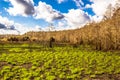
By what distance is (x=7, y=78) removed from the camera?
36.4ft

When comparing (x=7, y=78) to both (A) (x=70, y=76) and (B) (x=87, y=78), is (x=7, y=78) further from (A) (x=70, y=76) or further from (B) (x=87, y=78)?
(B) (x=87, y=78)

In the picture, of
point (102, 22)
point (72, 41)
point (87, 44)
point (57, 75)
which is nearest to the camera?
point (57, 75)

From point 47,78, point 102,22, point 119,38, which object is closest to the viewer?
point 47,78

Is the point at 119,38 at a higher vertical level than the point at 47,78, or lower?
higher

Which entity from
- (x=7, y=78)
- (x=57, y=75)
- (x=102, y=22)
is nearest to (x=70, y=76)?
(x=57, y=75)

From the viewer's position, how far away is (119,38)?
22891 millimetres

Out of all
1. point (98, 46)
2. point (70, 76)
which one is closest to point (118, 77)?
point (70, 76)

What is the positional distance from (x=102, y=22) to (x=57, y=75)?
16.5 meters

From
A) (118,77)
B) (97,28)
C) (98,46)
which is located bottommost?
(118,77)

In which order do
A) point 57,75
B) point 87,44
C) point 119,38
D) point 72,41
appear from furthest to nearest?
point 72,41
point 87,44
point 119,38
point 57,75

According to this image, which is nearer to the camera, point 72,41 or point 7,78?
point 7,78

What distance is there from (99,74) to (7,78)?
4.81 metres

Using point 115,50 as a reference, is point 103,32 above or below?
above

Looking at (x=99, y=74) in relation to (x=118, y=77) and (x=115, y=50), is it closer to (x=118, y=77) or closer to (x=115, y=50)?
(x=118, y=77)
